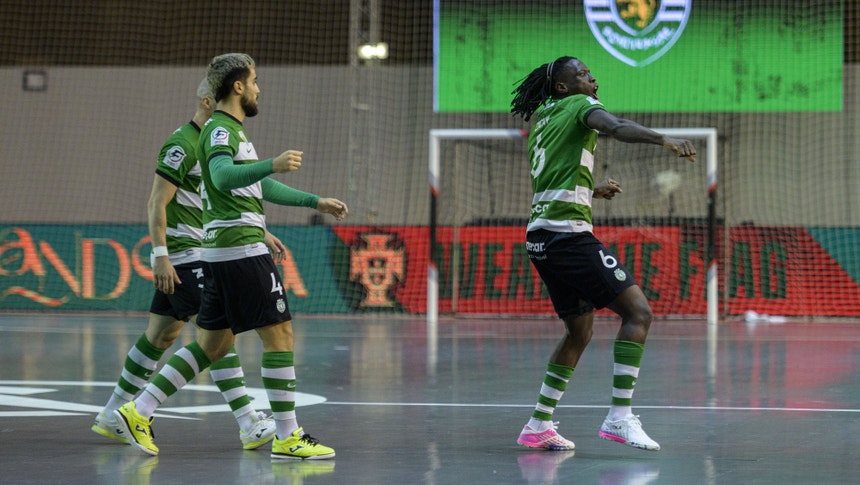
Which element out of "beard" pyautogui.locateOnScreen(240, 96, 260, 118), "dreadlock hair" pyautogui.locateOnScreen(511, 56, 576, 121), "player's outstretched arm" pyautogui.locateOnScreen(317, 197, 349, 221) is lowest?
"player's outstretched arm" pyautogui.locateOnScreen(317, 197, 349, 221)

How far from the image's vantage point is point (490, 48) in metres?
17.8

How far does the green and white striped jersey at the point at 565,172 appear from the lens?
588 centimetres

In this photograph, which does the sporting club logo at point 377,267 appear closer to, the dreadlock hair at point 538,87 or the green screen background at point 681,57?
the green screen background at point 681,57

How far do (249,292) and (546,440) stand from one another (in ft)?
5.55

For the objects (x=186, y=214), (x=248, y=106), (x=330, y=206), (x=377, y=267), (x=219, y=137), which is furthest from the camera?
(x=377, y=267)

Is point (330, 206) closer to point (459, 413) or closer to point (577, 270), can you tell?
point (577, 270)

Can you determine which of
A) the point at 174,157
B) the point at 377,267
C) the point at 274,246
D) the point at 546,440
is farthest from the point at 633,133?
the point at 377,267

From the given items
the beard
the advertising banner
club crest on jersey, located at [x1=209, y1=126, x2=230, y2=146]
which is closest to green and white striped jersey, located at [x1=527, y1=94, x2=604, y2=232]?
the beard

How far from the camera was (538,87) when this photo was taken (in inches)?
248

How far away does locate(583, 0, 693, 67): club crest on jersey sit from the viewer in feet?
58.1

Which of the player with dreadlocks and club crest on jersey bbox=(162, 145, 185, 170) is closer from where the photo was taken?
the player with dreadlocks

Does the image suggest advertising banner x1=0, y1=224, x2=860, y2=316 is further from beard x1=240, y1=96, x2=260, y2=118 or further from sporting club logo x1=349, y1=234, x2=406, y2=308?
beard x1=240, y1=96, x2=260, y2=118

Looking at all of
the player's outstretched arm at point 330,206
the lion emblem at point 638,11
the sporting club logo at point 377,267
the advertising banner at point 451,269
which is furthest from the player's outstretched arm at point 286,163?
the lion emblem at point 638,11

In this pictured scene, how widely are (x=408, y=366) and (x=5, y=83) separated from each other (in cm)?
1674
